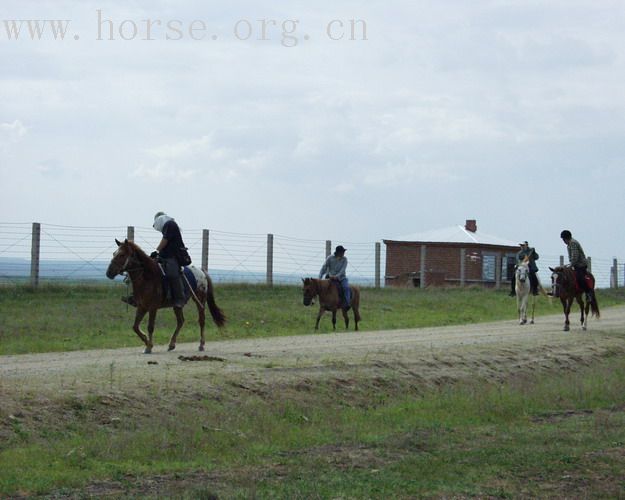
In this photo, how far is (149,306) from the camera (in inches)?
747

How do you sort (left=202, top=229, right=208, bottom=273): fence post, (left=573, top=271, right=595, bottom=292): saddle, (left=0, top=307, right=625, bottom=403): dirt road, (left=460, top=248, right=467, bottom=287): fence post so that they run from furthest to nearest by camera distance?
(left=460, top=248, right=467, bottom=287): fence post → (left=202, top=229, right=208, bottom=273): fence post → (left=573, top=271, right=595, bottom=292): saddle → (left=0, top=307, right=625, bottom=403): dirt road

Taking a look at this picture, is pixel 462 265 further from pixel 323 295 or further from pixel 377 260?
pixel 323 295

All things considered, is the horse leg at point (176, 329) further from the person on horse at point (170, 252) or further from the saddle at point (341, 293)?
the saddle at point (341, 293)

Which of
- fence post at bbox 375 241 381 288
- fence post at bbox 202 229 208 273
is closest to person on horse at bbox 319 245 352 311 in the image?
fence post at bbox 202 229 208 273

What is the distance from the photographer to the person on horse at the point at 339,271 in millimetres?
27438

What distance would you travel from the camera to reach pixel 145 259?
18828mm

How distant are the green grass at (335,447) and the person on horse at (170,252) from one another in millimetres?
4679

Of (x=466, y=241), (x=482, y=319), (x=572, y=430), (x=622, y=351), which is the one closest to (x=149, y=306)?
(x=572, y=430)

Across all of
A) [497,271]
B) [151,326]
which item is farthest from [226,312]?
[497,271]

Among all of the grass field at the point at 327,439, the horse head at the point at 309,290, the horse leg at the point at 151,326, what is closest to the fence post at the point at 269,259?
the horse head at the point at 309,290

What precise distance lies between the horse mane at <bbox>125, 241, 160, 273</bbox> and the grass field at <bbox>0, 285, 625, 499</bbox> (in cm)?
444

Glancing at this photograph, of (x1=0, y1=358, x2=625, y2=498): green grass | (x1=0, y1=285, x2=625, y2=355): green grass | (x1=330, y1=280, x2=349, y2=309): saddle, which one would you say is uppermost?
(x1=330, y1=280, x2=349, y2=309): saddle

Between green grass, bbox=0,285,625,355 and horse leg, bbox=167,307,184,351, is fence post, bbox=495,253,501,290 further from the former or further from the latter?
horse leg, bbox=167,307,184,351

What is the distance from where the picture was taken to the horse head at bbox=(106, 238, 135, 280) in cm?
1836
